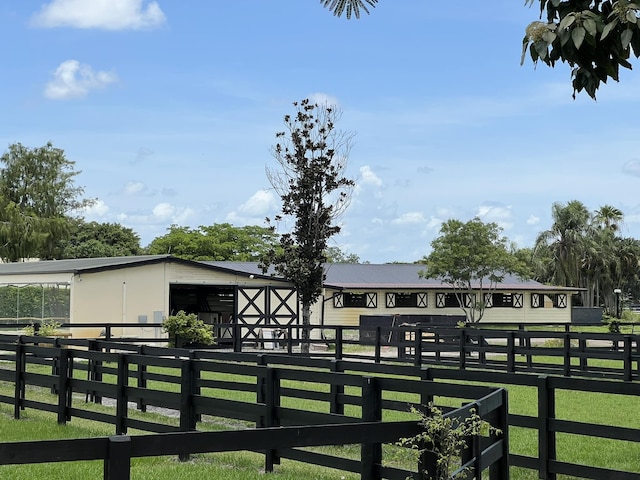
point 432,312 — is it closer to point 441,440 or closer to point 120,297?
point 120,297

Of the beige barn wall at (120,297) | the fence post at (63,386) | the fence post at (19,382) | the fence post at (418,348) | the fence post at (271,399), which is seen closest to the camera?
the fence post at (271,399)

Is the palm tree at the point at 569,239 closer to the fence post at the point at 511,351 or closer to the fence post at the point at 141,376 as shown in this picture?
the fence post at the point at 511,351

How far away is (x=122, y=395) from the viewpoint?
11.1 meters

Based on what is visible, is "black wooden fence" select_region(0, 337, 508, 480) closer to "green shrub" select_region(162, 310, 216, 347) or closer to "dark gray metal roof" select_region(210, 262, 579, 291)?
"green shrub" select_region(162, 310, 216, 347)

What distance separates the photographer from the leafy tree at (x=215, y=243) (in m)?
78.1

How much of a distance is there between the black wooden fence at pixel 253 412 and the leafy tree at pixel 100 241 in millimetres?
65798

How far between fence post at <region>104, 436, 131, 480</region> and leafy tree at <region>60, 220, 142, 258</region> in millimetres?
77399

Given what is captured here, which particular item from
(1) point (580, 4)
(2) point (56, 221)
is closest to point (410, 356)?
(1) point (580, 4)

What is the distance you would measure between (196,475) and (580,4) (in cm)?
525

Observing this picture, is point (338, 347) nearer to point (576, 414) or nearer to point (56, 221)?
point (576, 414)

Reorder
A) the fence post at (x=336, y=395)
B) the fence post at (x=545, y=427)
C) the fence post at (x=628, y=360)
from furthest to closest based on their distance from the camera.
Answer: the fence post at (x=628, y=360) < the fence post at (x=336, y=395) < the fence post at (x=545, y=427)

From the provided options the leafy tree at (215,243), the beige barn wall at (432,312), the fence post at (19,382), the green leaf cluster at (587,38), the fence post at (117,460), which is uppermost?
the leafy tree at (215,243)

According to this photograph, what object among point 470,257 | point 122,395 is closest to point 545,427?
point 122,395

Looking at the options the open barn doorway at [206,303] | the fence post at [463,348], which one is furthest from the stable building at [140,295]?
the fence post at [463,348]
